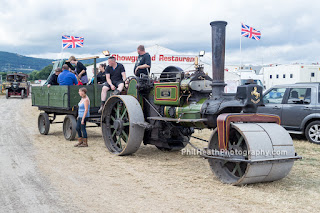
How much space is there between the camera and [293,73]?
26.2m

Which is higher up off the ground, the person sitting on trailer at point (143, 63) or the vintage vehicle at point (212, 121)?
the person sitting on trailer at point (143, 63)

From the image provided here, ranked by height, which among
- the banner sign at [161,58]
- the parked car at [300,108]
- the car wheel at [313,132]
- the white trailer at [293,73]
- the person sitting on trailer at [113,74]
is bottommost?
the car wheel at [313,132]

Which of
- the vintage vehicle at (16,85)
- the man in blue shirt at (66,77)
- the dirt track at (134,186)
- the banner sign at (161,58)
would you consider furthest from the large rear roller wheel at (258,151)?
the vintage vehicle at (16,85)

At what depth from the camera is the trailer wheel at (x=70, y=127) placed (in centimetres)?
888

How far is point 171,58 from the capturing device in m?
23.4

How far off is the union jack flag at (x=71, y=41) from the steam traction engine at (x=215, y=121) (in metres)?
12.7

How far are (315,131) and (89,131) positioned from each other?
6.55 metres

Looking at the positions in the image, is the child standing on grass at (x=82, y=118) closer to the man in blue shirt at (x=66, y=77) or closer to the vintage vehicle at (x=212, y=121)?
the vintage vehicle at (x=212, y=121)

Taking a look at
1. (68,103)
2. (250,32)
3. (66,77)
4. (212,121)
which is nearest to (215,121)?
(212,121)

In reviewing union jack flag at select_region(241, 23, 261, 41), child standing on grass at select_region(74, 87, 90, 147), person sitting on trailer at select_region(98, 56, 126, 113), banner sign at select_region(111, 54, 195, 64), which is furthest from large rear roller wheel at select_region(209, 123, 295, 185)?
banner sign at select_region(111, 54, 195, 64)

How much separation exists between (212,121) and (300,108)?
476 cm

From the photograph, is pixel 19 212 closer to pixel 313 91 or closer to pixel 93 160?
pixel 93 160

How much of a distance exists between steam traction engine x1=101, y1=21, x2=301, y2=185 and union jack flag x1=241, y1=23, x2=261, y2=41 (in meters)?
15.3

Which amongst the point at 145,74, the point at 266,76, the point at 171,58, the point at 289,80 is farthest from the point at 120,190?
the point at 266,76
